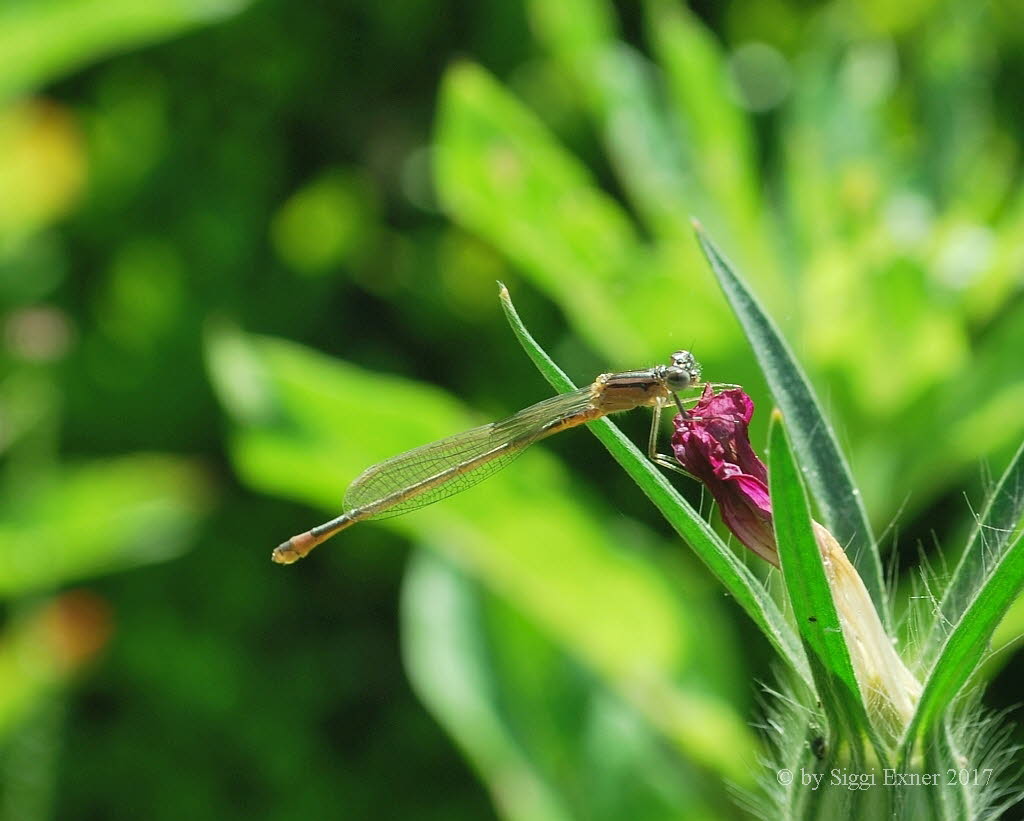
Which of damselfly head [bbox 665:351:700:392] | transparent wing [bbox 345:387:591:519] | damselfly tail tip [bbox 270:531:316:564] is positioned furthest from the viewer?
transparent wing [bbox 345:387:591:519]

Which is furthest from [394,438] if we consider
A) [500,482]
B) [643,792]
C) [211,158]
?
[211,158]

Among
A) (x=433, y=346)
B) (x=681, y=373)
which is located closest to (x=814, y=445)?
(x=681, y=373)

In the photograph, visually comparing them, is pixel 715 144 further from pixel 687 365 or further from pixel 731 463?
pixel 731 463

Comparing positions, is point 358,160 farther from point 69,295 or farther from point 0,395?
point 0,395

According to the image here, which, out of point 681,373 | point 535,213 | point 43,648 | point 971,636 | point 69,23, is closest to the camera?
point 971,636

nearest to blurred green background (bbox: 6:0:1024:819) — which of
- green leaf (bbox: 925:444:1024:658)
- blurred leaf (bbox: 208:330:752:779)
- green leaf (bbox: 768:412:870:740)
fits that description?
blurred leaf (bbox: 208:330:752:779)

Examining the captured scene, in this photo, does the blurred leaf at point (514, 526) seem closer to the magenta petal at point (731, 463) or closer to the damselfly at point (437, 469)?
the damselfly at point (437, 469)

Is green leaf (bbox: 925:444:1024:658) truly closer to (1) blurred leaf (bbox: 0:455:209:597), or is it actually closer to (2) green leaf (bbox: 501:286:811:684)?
(2) green leaf (bbox: 501:286:811:684)
